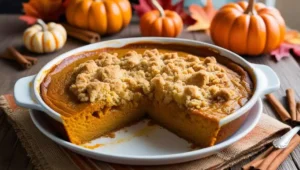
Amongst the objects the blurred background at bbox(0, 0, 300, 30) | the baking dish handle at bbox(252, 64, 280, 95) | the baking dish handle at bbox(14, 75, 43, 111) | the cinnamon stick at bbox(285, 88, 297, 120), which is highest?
the baking dish handle at bbox(14, 75, 43, 111)

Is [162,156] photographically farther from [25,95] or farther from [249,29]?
[249,29]

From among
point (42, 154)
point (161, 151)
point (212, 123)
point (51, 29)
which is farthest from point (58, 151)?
point (51, 29)

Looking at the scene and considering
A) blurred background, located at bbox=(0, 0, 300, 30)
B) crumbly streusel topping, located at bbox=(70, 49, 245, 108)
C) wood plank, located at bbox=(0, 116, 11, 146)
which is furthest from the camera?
blurred background, located at bbox=(0, 0, 300, 30)

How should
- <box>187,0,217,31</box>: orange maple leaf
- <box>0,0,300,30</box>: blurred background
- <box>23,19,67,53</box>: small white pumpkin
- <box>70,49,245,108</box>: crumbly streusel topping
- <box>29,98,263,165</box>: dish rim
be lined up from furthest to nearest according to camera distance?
1. <box>0,0,300,30</box>: blurred background
2. <box>187,0,217,31</box>: orange maple leaf
3. <box>23,19,67,53</box>: small white pumpkin
4. <box>70,49,245,108</box>: crumbly streusel topping
5. <box>29,98,263,165</box>: dish rim

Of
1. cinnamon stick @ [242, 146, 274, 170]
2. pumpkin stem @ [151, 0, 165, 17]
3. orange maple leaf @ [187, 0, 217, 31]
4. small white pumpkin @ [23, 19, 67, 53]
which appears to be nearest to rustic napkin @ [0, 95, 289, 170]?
cinnamon stick @ [242, 146, 274, 170]

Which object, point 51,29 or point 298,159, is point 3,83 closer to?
point 51,29

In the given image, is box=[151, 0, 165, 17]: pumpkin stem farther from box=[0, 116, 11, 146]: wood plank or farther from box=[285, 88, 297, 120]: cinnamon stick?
box=[0, 116, 11, 146]: wood plank

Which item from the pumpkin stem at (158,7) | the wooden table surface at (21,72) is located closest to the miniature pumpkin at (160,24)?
the pumpkin stem at (158,7)

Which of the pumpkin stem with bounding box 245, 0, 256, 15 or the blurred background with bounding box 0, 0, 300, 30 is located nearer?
the pumpkin stem with bounding box 245, 0, 256, 15
